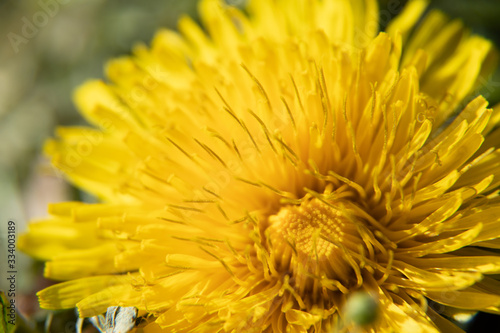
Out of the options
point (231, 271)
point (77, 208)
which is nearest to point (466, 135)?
point (231, 271)

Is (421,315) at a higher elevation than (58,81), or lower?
lower

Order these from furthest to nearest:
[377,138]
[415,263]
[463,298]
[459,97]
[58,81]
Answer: [58,81] < [459,97] < [377,138] < [415,263] < [463,298]

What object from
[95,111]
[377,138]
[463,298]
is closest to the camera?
[463,298]

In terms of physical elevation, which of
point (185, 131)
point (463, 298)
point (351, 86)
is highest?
point (185, 131)

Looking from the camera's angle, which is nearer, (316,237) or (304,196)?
(316,237)

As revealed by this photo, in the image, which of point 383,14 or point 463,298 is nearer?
point 463,298

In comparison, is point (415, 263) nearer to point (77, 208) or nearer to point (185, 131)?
point (185, 131)

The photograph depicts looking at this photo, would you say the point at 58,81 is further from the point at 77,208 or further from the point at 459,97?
the point at 459,97
